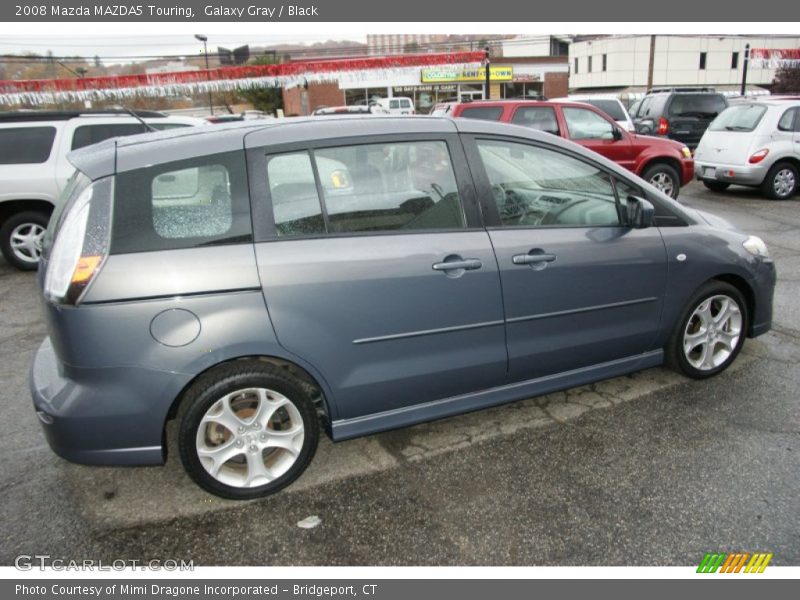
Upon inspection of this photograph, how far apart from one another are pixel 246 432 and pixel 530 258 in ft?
5.45

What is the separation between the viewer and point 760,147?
33.9 ft

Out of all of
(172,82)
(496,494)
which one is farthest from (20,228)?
(172,82)

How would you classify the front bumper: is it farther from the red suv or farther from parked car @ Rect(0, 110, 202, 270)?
parked car @ Rect(0, 110, 202, 270)

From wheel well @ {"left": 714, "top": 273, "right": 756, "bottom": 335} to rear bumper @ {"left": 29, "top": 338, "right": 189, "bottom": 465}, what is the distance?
3394 millimetres

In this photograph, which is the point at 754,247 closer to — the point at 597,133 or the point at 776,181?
the point at 597,133

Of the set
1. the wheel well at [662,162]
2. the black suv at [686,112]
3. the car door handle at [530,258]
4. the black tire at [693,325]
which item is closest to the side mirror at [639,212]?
the car door handle at [530,258]

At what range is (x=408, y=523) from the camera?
267 centimetres

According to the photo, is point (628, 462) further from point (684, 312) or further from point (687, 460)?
point (684, 312)

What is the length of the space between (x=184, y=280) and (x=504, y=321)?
1.59m

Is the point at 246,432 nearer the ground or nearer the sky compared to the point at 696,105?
nearer the ground

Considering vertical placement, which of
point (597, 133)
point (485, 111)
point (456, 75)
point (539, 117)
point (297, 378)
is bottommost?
point (297, 378)

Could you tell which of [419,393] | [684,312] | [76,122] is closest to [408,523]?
[419,393]

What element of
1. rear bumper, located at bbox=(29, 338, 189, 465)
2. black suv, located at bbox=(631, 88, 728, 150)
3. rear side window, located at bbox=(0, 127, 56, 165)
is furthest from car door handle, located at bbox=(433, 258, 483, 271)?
black suv, located at bbox=(631, 88, 728, 150)

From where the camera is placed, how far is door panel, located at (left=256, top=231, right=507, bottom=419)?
8.84 ft
